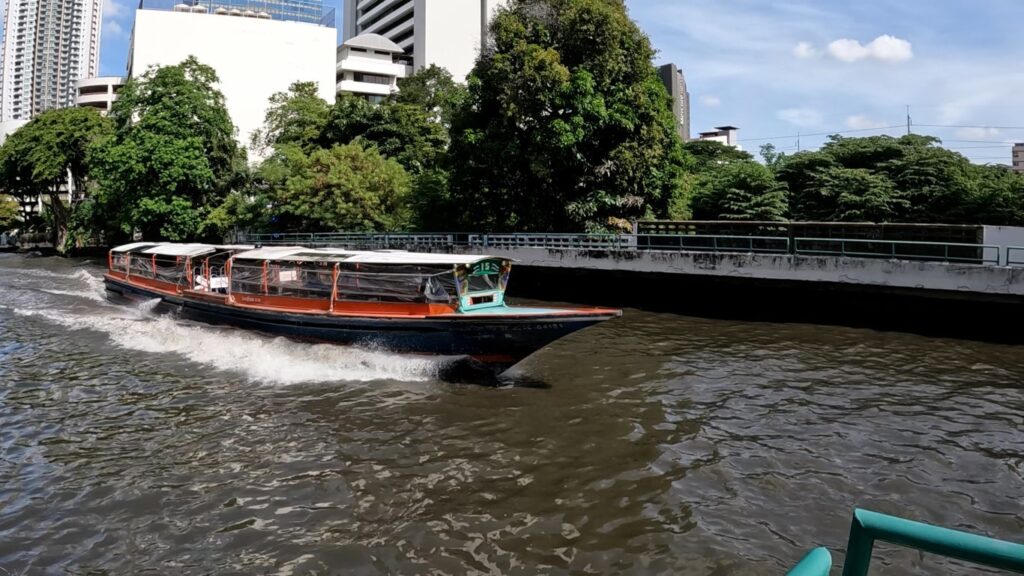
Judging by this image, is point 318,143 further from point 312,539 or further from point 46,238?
point 312,539

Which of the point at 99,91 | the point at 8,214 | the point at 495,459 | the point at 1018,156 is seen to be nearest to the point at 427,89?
the point at 8,214

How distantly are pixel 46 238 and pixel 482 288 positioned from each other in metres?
65.4

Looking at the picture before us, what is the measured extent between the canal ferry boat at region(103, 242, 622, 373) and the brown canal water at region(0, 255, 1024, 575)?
0.59 metres

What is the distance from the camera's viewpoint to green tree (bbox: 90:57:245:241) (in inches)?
1457

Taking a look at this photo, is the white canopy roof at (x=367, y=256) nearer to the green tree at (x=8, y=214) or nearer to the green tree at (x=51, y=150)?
the green tree at (x=51, y=150)

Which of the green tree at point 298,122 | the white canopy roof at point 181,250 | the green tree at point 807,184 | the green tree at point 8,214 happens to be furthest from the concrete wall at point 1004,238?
the green tree at point 8,214

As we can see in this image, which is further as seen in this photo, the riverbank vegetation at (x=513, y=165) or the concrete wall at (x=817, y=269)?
the riverbank vegetation at (x=513, y=165)

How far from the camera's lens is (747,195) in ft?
95.1

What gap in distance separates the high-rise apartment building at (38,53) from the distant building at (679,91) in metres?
138

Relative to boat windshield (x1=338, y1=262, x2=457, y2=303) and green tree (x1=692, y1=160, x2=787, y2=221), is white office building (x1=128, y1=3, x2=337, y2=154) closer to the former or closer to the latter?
green tree (x1=692, y1=160, x2=787, y2=221)

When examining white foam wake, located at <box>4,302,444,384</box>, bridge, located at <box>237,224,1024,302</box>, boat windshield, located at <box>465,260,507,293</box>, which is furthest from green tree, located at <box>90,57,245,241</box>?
boat windshield, located at <box>465,260,507,293</box>

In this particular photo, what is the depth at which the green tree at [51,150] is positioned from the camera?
45438 millimetres

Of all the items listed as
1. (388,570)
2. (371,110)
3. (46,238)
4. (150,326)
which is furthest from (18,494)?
(46,238)

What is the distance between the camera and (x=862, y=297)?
16375 mm
